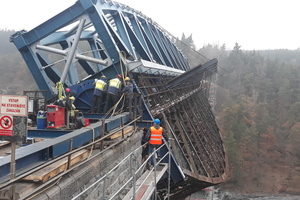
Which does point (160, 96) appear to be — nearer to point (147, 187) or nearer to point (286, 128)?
point (147, 187)

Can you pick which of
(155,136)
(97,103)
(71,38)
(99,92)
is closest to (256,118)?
(71,38)

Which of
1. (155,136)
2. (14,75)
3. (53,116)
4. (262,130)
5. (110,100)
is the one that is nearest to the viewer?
(53,116)

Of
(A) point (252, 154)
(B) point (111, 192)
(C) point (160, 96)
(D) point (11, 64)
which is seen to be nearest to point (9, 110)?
(B) point (111, 192)

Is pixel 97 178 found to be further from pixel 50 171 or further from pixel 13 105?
pixel 13 105

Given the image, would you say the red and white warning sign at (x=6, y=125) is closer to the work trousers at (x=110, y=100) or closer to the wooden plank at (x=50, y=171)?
the wooden plank at (x=50, y=171)

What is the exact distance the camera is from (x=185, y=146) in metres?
11.2

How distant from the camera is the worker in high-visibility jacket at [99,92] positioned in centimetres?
906

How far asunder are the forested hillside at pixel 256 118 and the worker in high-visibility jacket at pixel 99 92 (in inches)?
1273

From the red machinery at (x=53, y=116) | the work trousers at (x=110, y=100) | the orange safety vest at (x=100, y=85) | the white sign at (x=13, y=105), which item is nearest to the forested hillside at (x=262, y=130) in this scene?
the work trousers at (x=110, y=100)

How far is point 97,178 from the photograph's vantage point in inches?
184

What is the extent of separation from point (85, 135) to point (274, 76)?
77.4 metres

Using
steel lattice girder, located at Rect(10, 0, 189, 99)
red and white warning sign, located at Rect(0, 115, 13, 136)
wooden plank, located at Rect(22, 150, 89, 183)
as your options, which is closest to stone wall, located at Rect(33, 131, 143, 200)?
wooden plank, located at Rect(22, 150, 89, 183)

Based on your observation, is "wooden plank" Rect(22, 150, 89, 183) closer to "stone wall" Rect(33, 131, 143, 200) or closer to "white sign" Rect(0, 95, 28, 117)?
"stone wall" Rect(33, 131, 143, 200)

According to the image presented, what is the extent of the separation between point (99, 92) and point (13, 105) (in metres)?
6.29
